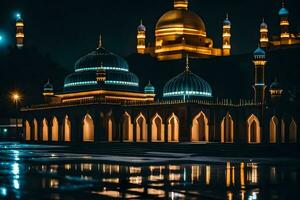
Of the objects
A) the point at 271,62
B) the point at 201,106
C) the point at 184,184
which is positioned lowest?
the point at 184,184

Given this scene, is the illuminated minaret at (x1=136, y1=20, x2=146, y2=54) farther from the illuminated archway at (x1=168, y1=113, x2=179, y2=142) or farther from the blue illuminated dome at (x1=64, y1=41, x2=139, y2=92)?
the illuminated archway at (x1=168, y1=113, x2=179, y2=142)

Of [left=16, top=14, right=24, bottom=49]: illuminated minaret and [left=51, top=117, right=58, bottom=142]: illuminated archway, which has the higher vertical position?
[left=16, top=14, right=24, bottom=49]: illuminated minaret

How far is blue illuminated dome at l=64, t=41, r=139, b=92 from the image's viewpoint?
226 feet

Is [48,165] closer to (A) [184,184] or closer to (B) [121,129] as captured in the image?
(A) [184,184]

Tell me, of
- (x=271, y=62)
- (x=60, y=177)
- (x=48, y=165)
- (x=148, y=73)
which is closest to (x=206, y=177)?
(x=60, y=177)

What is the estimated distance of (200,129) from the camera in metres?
65.2

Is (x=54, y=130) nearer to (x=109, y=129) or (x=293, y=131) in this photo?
(x=109, y=129)

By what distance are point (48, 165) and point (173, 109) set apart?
31.1m

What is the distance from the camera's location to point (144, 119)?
65.9m

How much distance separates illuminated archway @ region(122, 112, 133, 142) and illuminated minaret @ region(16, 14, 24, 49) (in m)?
42.8

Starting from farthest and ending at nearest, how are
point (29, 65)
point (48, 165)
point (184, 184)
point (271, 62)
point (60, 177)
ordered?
1. point (29, 65)
2. point (271, 62)
3. point (48, 165)
4. point (60, 177)
5. point (184, 184)

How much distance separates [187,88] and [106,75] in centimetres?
966

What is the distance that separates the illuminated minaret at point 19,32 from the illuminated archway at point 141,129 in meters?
44.5

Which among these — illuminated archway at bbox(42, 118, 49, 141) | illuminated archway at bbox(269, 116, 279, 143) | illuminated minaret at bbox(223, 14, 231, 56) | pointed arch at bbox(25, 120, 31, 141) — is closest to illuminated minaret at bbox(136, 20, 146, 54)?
illuminated minaret at bbox(223, 14, 231, 56)
